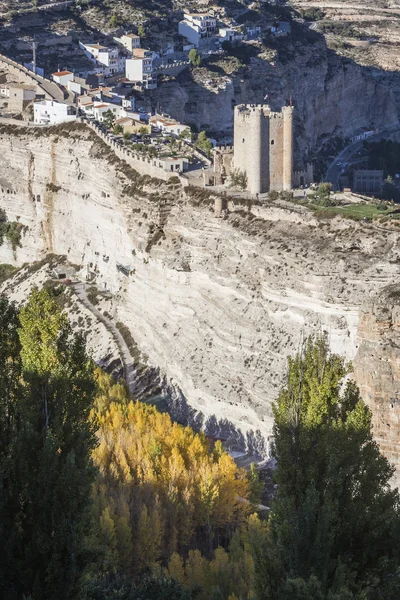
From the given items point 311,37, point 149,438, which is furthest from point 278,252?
point 311,37

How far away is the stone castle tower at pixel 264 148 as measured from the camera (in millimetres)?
59000

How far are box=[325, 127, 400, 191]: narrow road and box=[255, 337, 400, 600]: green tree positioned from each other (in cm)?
5183

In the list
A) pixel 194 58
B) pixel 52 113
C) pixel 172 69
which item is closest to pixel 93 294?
pixel 52 113

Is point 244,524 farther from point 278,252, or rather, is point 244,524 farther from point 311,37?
point 311,37

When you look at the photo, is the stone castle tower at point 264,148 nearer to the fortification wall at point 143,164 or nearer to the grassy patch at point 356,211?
the fortification wall at point 143,164

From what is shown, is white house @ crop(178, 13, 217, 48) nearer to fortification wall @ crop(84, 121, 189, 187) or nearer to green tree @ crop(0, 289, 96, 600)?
fortification wall @ crop(84, 121, 189, 187)

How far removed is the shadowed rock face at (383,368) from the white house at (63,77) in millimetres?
40485

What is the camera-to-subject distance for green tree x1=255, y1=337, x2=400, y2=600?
30641mm

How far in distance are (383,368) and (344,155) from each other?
2086 inches

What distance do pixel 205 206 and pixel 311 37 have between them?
184 ft

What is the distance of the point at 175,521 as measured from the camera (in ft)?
143

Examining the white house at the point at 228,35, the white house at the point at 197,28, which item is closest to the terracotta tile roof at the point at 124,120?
the white house at the point at 197,28

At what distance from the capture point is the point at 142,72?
89.5 metres

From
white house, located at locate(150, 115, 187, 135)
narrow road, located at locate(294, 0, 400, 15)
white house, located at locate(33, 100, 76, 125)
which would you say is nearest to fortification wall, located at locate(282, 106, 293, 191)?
white house, located at locate(150, 115, 187, 135)
